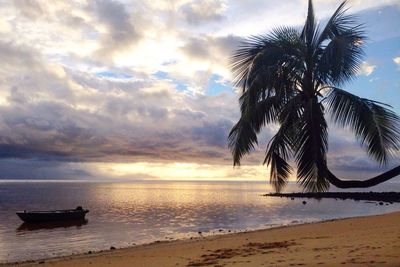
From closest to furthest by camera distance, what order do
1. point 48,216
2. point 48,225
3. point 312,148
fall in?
point 312,148 < point 48,225 < point 48,216

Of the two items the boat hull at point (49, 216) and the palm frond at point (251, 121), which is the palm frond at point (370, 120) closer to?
the palm frond at point (251, 121)

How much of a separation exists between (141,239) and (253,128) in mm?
30593

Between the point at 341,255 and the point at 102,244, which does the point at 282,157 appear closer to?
the point at 341,255

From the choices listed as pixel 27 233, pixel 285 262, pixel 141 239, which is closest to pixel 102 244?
pixel 141 239

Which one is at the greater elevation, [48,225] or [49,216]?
[49,216]

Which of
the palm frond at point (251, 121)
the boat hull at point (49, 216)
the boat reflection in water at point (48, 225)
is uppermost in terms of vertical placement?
the palm frond at point (251, 121)

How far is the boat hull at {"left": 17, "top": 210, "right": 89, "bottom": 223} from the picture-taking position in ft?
Answer: 171

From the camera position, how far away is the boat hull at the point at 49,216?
52094 millimetres

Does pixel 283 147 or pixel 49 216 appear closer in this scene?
pixel 283 147

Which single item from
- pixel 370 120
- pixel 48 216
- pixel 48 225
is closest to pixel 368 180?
pixel 370 120

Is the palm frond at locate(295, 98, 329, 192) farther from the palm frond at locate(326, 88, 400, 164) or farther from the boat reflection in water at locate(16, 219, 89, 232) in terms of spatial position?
the boat reflection in water at locate(16, 219, 89, 232)

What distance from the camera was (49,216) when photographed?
53.3m

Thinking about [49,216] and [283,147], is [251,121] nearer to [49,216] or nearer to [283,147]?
[283,147]

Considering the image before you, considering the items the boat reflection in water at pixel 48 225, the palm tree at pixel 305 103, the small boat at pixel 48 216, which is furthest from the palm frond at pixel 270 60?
the small boat at pixel 48 216
